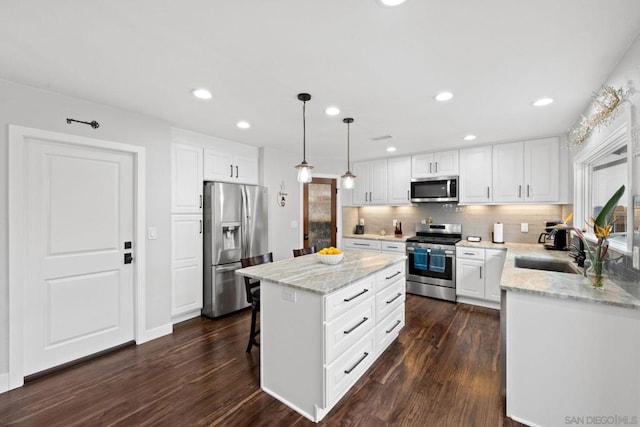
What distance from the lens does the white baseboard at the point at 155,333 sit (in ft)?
9.48

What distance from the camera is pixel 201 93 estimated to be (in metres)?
2.35

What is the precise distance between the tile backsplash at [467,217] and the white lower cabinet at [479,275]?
0.67 meters

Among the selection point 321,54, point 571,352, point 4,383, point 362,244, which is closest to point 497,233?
point 362,244

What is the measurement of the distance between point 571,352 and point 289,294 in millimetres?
1746

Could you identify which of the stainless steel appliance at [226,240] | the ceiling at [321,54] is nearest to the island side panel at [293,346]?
the ceiling at [321,54]

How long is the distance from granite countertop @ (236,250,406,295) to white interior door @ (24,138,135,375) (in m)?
1.51

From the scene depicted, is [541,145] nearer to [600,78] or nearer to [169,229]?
[600,78]

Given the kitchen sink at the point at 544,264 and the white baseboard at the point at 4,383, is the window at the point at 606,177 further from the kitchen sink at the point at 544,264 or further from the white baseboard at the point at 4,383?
the white baseboard at the point at 4,383

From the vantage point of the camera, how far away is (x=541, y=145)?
12.2 ft

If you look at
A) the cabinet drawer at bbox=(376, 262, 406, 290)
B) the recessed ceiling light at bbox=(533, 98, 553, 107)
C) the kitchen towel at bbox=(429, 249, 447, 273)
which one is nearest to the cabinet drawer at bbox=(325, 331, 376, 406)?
the cabinet drawer at bbox=(376, 262, 406, 290)

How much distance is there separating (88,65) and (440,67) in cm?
243

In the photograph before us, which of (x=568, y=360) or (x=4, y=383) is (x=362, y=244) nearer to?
(x=568, y=360)

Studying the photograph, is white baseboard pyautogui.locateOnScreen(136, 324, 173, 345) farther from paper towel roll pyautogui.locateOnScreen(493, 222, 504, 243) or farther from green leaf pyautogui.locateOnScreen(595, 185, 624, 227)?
paper towel roll pyautogui.locateOnScreen(493, 222, 504, 243)

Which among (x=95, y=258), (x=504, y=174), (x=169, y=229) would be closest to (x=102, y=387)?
(x=95, y=258)
